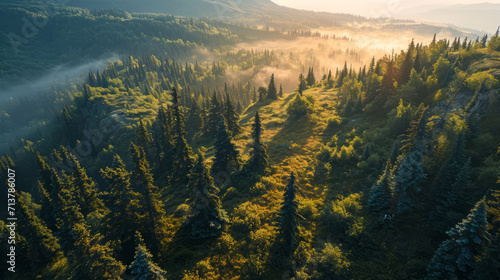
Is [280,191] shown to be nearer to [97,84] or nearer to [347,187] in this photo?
[347,187]

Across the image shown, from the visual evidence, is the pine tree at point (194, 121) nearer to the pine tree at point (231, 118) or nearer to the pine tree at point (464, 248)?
the pine tree at point (231, 118)

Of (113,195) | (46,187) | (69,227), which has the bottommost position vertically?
(46,187)

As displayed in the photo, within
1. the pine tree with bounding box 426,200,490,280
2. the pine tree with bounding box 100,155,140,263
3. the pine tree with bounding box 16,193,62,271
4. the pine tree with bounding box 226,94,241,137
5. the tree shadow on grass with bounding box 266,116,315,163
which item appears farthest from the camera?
the pine tree with bounding box 226,94,241,137

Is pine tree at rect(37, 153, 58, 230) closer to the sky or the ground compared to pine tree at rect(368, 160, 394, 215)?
closer to the ground

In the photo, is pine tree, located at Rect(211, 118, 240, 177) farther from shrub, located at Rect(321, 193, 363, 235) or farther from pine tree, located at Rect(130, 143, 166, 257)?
shrub, located at Rect(321, 193, 363, 235)

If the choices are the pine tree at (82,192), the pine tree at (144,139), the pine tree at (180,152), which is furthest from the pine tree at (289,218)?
the pine tree at (144,139)

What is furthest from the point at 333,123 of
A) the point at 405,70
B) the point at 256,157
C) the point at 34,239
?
the point at 34,239

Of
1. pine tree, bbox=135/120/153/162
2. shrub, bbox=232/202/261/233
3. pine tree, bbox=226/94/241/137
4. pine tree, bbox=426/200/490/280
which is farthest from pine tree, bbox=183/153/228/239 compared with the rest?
pine tree, bbox=226/94/241/137

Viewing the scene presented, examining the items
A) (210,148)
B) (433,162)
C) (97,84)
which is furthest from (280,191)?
(97,84)
